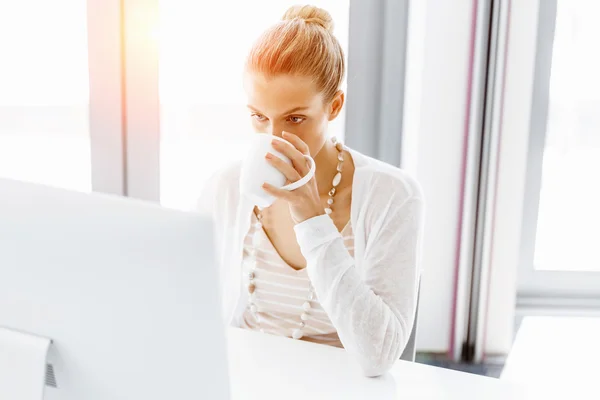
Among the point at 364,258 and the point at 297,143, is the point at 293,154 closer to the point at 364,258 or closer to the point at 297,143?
the point at 297,143

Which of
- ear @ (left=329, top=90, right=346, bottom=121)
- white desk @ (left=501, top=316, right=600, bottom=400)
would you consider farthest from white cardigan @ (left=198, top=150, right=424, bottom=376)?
white desk @ (left=501, top=316, right=600, bottom=400)

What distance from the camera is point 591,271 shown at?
95.9 inches

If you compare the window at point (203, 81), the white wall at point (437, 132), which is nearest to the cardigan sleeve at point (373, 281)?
the white wall at point (437, 132)

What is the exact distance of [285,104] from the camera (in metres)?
1.17

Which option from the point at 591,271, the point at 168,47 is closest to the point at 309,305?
the point at 168,47

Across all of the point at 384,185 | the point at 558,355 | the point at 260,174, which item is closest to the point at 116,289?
the point at 260,174

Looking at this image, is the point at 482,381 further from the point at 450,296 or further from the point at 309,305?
the point at 450,296

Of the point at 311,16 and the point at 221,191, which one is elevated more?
the point at 311,16

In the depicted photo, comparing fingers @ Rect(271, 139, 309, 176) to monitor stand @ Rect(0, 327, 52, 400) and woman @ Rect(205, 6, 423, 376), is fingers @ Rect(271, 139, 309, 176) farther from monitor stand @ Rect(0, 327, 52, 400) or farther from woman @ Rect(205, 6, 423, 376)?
monitor stand @ Rect(0, 327, 52, 400)

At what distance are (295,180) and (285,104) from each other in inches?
8.2

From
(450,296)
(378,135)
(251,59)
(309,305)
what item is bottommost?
(450,296)

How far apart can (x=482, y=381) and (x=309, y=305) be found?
0.40 meters

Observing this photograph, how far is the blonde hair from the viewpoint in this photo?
46.6 inches

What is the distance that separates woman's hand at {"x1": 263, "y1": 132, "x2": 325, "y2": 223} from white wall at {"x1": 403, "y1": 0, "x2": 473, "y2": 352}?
104 centimetres
